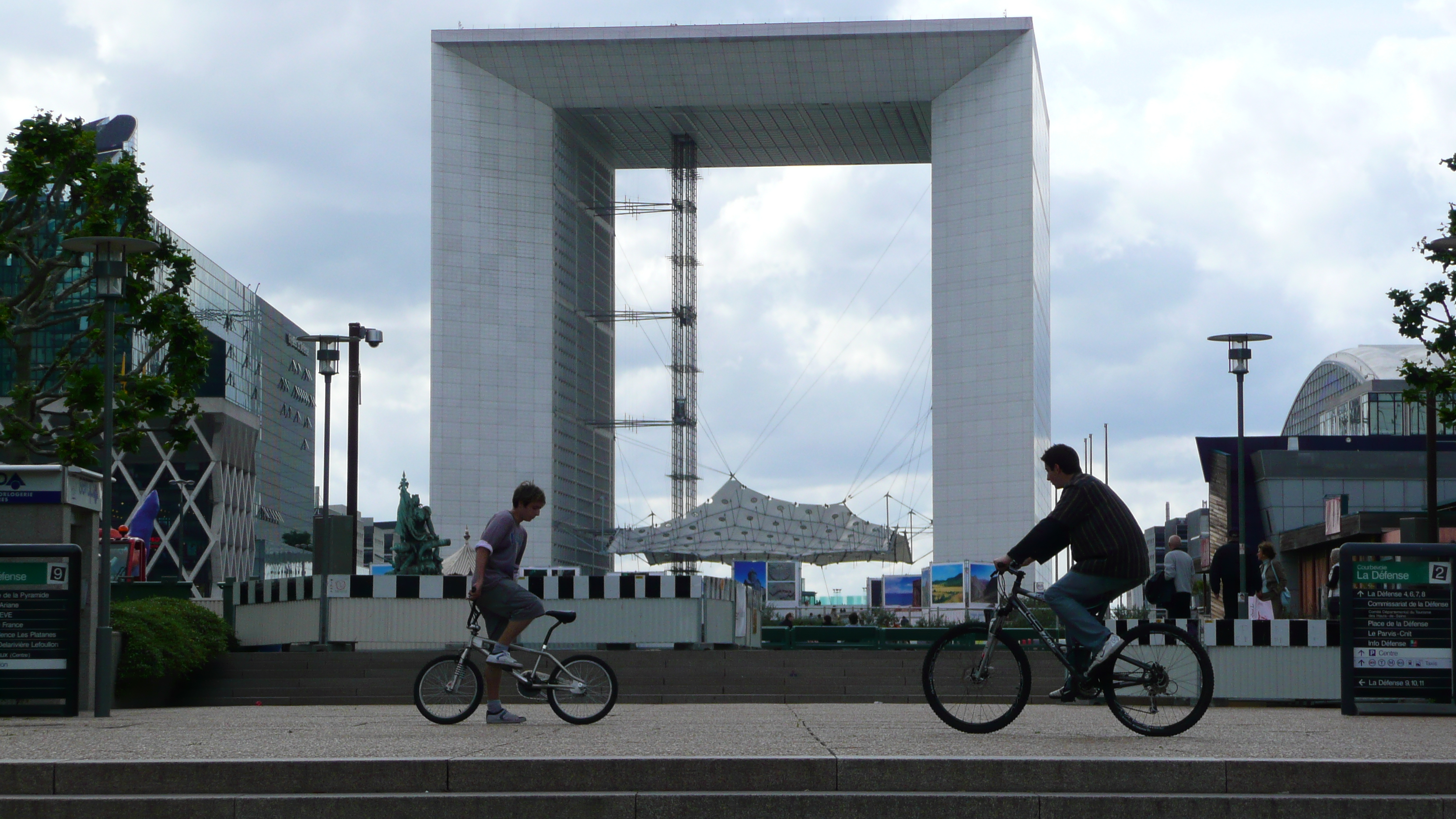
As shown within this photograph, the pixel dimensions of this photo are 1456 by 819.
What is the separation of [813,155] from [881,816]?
78.5 m

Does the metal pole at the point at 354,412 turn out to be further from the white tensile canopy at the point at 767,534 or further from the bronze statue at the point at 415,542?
the white tensile canopy at the point at 767,534

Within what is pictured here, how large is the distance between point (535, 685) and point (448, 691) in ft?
2.17

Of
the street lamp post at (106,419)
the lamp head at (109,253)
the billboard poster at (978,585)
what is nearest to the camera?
the street lamp post at (106,419)

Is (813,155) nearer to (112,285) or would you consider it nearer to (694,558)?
(694,558)

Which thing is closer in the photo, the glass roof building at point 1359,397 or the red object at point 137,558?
the red object at point 137,558

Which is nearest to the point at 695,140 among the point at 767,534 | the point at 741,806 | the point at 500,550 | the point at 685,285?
the point at 685,285

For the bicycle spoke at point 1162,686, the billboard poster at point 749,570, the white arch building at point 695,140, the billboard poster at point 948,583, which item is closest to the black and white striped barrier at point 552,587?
the bicycle spoke at point 1162,686

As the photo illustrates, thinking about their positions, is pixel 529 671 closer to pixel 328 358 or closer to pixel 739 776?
pixel 739 776

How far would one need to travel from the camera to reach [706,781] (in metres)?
8.68

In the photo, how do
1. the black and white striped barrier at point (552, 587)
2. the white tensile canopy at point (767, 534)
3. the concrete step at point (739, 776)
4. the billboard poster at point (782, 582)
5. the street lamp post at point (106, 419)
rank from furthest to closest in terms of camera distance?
the white tensile canopy at point (767, 534) < the billboard poster at point (782, 582) < the black and white striped barrier at point (552, 587) < the street lamp post at point (106, 419) < the concrete step at point (739, 776)

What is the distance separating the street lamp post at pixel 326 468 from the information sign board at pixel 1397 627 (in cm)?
1552

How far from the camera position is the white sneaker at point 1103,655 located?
10.5 metres

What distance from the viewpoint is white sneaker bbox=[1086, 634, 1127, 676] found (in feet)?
34.5

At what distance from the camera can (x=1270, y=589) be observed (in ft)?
77.8
